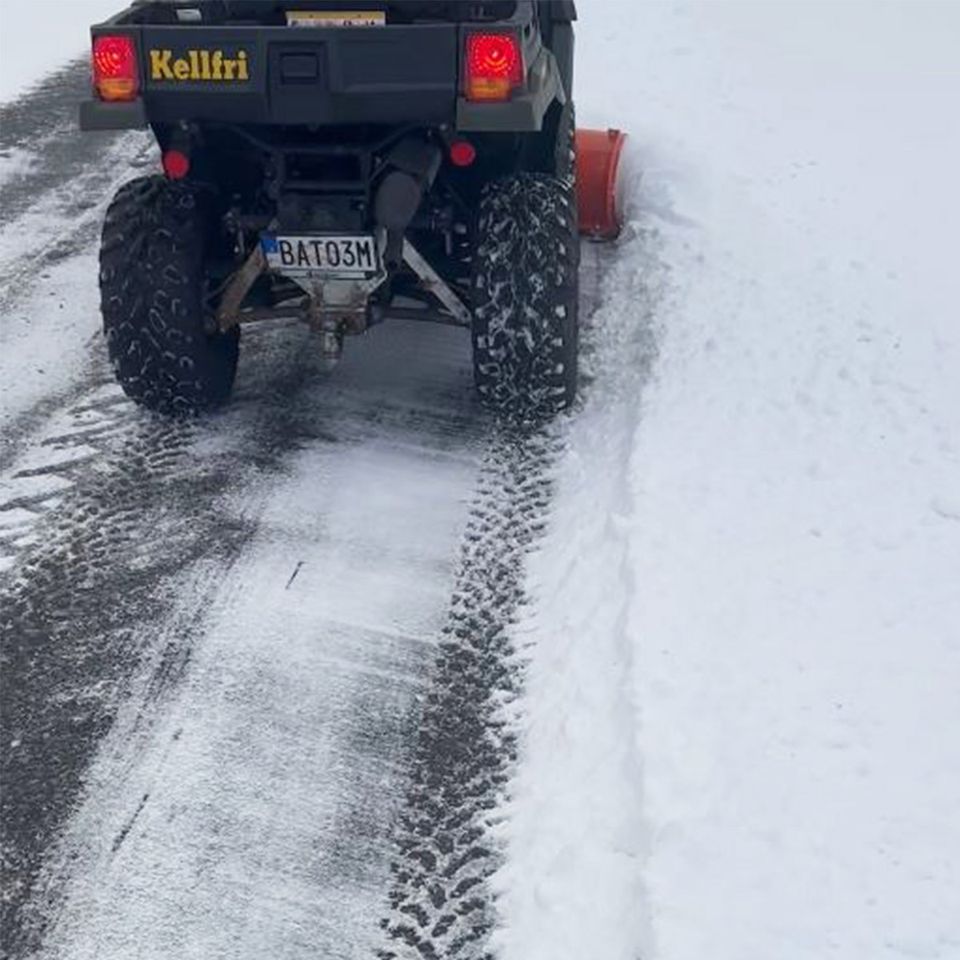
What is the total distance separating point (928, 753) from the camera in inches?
157

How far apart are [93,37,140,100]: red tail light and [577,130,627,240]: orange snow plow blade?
3152mm

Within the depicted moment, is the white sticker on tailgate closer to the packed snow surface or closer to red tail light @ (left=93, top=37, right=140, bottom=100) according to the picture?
red tail light @ (left=93, top=37, right=140, bottom=100)

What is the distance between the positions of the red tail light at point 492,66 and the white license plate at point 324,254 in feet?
2.17

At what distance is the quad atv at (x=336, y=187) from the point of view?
5.07 m

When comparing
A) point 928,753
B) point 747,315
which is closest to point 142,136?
point 747,315

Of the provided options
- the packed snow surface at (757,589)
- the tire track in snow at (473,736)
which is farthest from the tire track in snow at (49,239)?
the packed snow surface at (757,589)

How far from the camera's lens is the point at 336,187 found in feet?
17.9

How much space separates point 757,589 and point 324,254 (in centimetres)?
196

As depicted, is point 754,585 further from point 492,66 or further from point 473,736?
point 492,66

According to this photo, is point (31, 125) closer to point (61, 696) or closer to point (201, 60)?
point (201, 60)

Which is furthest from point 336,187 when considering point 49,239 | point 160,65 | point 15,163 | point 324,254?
point 15,163

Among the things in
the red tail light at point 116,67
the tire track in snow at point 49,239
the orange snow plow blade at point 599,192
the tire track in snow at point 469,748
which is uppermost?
the red tail light at point 116,67

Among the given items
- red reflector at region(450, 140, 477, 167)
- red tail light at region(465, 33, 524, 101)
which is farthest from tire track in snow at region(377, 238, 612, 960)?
red tail light at region(465, 33, 524, 101)

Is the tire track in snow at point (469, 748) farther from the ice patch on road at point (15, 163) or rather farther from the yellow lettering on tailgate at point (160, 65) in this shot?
the ice patch on road at point (15, 163)
